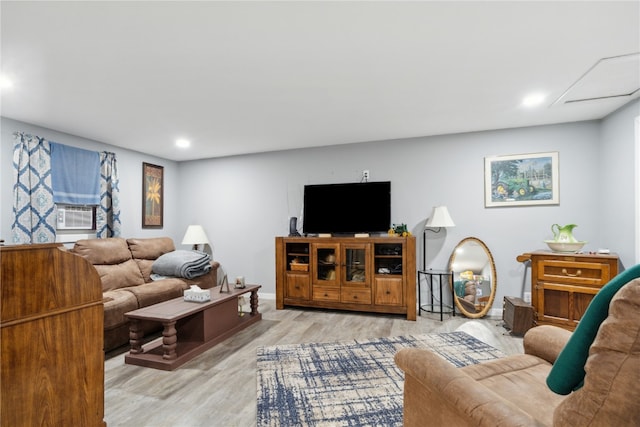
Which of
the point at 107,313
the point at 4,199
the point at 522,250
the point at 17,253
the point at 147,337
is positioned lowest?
the point at 147,337

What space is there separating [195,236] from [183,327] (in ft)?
7.35

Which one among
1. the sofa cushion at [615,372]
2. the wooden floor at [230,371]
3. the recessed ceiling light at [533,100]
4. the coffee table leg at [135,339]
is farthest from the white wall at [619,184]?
the coffee table leg at [135,339]

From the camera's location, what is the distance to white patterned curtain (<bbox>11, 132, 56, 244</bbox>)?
11.1 feet

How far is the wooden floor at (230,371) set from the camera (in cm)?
197

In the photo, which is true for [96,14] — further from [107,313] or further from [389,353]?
[389,353]

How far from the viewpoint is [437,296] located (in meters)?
4.27

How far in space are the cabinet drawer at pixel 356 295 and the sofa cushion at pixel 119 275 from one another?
2627 mm

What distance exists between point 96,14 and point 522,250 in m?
4.59

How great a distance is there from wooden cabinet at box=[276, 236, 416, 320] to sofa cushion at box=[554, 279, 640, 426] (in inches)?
124

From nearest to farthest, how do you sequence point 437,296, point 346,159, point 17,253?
point 17,253 → point 437,296 → point 346,159

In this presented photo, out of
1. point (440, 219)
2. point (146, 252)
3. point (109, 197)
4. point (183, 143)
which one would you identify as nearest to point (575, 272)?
point (440, 219)

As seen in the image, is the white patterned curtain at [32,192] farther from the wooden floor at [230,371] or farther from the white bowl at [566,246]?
the white bowl at [566,246]

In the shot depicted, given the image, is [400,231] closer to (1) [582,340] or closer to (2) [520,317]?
(2) [520,317]

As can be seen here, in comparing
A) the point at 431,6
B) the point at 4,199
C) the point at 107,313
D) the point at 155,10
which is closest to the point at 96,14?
the point at 155,10
